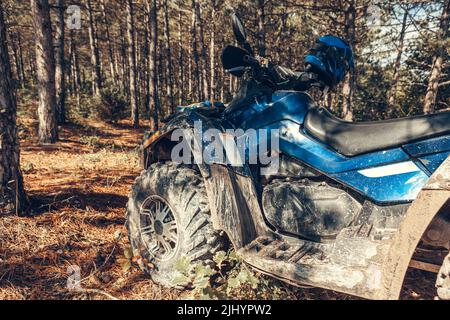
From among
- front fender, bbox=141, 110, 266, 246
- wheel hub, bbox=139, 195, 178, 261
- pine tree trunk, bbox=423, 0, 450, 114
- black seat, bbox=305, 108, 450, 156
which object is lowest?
wheel hub, bbox=139, 195, 178, 261

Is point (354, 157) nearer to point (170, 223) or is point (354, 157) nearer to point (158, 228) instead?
point (170, 223)

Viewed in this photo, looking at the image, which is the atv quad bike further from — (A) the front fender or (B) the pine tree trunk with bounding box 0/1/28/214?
(B) the pine tree trunk with bounding box 0/1/28/214

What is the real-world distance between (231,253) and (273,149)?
917mm

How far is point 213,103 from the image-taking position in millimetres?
3359

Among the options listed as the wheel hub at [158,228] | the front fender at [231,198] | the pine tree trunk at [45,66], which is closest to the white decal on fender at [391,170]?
the front fender at [231,198]

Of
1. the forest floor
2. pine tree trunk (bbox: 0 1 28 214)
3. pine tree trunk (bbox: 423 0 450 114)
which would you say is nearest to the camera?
the forest floor

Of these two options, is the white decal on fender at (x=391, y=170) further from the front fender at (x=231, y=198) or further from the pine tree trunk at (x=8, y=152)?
the pine tree trunk at (x=8, y=152)

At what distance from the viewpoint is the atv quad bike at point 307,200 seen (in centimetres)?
196

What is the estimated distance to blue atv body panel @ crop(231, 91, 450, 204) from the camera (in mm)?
2078

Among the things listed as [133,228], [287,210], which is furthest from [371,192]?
Result: [133,228]

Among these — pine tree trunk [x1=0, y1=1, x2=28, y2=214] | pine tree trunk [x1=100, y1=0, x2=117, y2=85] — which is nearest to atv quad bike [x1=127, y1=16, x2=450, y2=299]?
pine tree trunk [x1=0, y1=1, x2=28, y2=214]

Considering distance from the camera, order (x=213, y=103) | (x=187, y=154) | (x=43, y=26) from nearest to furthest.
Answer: (x=187, y=154)
(x=213, y=103)
(x=43, y=26)

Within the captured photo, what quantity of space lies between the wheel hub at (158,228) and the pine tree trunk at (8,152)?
1.70m
